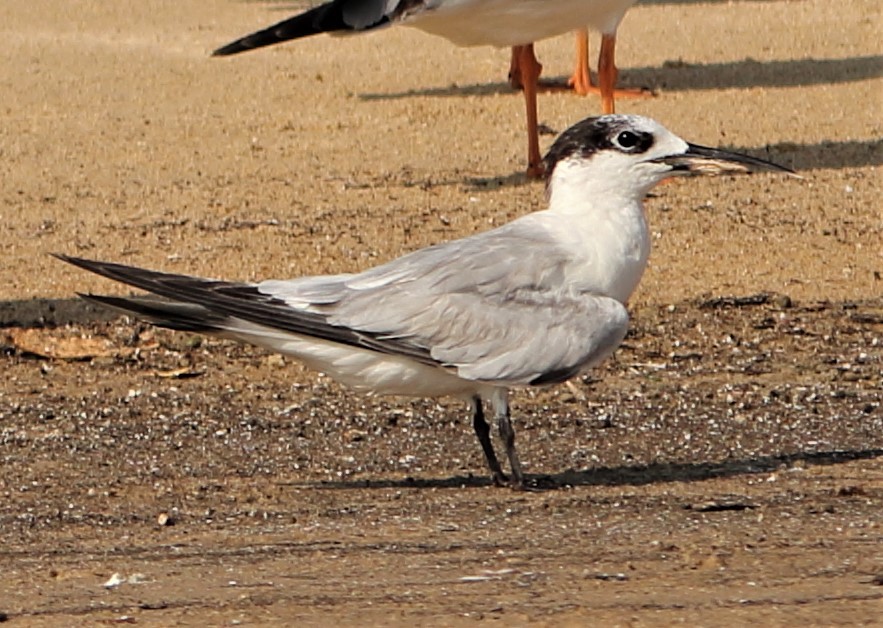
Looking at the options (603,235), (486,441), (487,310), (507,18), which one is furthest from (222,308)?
(507,18)

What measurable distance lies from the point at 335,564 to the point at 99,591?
0.56 metres

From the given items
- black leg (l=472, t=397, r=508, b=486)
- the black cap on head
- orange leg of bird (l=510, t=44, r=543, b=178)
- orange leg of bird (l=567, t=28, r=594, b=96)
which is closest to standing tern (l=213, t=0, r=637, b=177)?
orange leg of bird (l=510, t=44, r=543, b=178)

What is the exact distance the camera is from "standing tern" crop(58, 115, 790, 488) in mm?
5676

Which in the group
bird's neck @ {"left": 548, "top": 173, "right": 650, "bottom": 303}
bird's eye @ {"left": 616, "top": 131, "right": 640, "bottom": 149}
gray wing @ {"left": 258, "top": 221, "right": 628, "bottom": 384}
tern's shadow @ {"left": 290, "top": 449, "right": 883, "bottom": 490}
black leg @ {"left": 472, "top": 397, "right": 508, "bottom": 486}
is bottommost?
tern's shadow @ {"left": 290, "top": 449, "right": 883, "bottom": 490}

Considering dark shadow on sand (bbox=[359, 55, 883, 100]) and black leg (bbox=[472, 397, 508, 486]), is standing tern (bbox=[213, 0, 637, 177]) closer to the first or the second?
dark shadow on sand (bbox=[359, 55, 883, 100])

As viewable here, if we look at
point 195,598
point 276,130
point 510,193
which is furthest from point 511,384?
point 276,130

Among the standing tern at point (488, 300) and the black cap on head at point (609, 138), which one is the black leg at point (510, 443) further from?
the black cap on head at point (609, 138)

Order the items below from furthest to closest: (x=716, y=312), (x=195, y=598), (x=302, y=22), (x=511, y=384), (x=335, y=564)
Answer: (x=302, y=22), (x=716, y=312), (x=511, y=384), (x=335, y=564), (x=195, y=598)

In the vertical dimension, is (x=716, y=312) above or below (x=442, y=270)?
below

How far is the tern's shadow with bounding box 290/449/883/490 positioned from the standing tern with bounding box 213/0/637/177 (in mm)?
3928

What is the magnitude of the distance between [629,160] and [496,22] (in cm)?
423

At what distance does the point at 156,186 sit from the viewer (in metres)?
9.88

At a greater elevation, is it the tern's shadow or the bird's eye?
the bird's eye

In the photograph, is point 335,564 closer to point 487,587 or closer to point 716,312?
point 487,587
